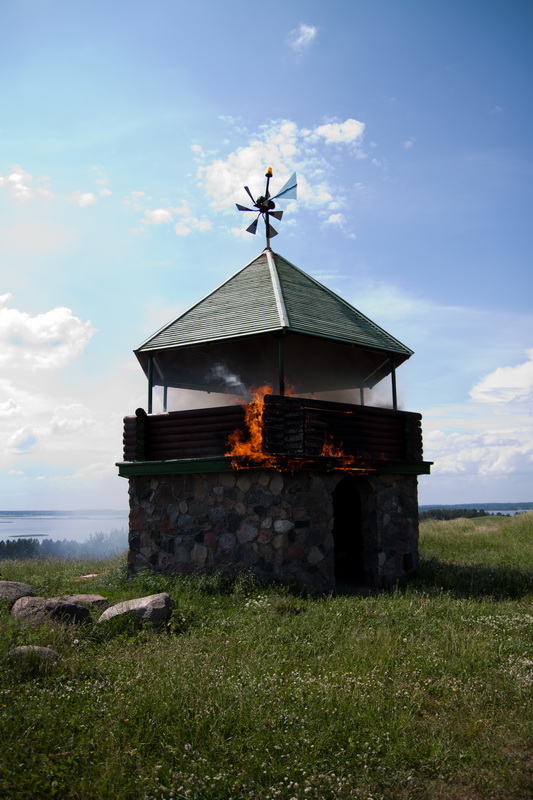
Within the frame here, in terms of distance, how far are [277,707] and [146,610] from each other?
3.32 metres

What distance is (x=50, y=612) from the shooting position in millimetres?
8008

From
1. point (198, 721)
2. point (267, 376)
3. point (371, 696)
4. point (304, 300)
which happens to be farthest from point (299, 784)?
point (267, 376)

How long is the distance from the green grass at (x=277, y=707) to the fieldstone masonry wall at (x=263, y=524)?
179 cm

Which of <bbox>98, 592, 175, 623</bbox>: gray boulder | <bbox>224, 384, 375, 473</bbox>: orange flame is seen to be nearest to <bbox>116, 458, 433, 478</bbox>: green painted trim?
<bbox>224, 384, 375, 473</bbox>: orange flame

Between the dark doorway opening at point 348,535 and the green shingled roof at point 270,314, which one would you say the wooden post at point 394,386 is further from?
the dark doorway opening at point 348,535

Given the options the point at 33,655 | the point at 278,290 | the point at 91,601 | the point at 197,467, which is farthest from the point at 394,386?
the point at 33,655

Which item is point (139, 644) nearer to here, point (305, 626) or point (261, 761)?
point (305, 626)

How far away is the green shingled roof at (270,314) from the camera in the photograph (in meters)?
12.1

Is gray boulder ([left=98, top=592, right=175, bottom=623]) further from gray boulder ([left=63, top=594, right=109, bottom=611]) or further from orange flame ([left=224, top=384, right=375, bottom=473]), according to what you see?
orange flame ([left=224, top=384, right=375, bottom=473])

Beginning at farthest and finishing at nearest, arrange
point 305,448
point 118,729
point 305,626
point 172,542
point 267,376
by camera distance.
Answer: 1. point 267,376
2. point 172,542
3. point 305,448
4. point 305,626
5. point 118,729

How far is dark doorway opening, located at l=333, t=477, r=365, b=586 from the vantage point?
45.6ft

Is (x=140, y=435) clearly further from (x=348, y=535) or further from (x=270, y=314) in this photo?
(x=348, y=535)

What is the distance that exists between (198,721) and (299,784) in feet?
3.58

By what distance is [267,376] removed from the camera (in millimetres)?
15289
